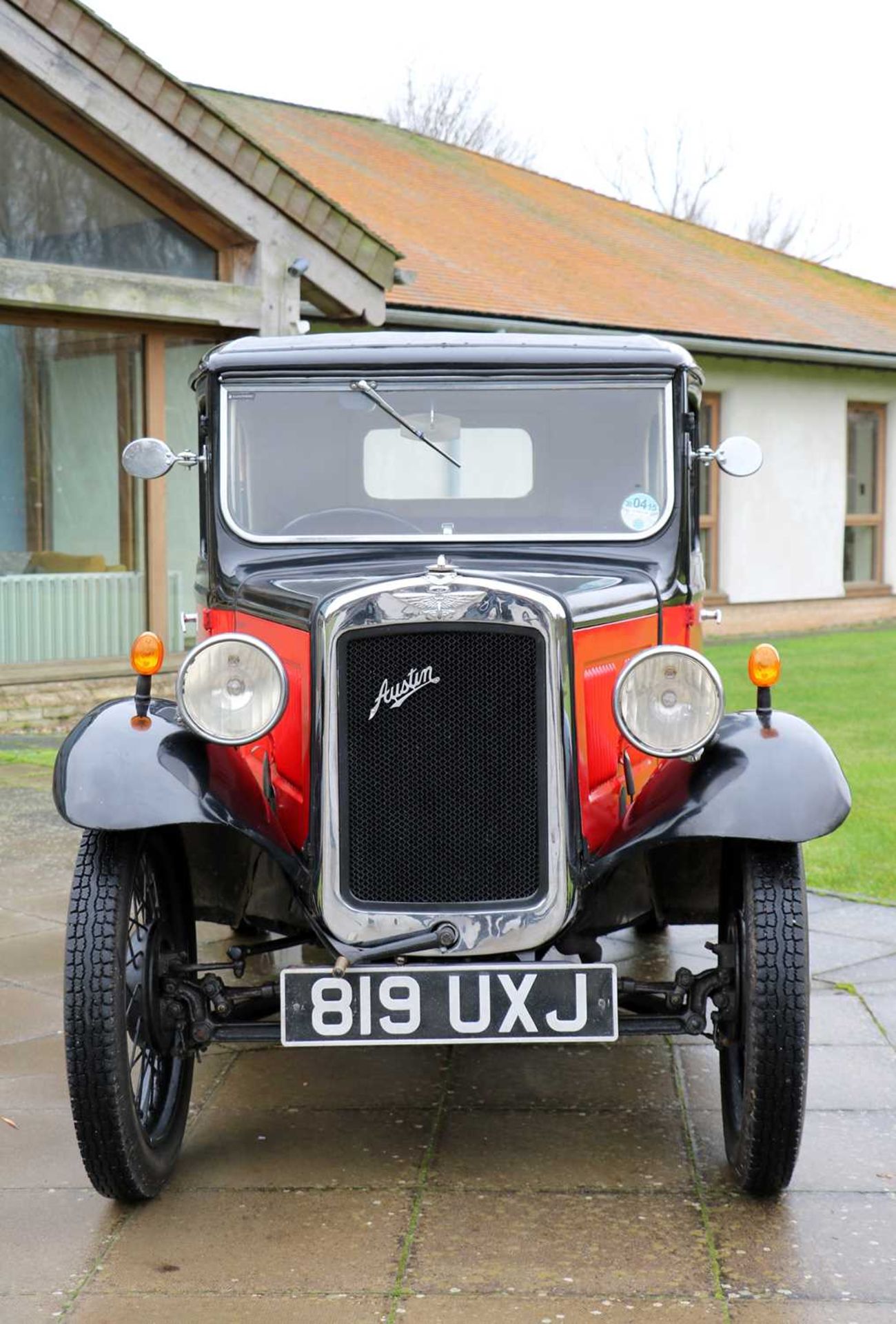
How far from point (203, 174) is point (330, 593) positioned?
26.4ft

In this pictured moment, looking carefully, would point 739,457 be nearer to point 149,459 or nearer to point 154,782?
Answer: point 149,459

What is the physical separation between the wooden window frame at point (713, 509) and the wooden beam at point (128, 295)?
26.3ft

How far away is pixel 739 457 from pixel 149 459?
5.67 feet

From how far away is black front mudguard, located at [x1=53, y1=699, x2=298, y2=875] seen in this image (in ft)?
12.2

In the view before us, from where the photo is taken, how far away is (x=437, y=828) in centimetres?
370

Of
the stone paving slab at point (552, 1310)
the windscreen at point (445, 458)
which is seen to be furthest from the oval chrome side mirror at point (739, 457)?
the stone paving slab at point (552, 1310)

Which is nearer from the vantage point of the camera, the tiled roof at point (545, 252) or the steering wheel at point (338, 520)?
the steering wheel at point (338, 520)

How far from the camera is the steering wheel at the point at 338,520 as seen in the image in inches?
178

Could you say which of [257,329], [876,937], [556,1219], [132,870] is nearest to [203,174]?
[257,329]

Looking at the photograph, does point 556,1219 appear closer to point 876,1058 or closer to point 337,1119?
point 337,1119

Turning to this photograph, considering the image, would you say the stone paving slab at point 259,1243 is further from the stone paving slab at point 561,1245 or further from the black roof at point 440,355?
the black roof at point 440,355

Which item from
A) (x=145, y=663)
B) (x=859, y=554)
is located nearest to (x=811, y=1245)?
(x=145, y=663)

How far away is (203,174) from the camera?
11.2m

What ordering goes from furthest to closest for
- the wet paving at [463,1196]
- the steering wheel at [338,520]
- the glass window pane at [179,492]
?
the glass window pane at [179,492]
the steering wheel at [338,520]
the wet paving at [463,1196]
